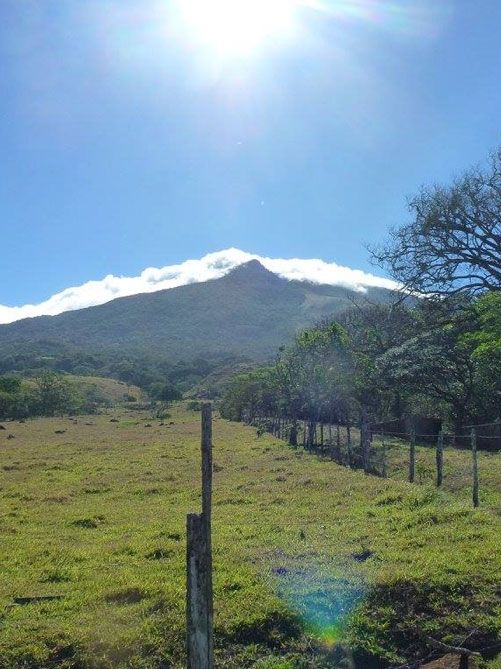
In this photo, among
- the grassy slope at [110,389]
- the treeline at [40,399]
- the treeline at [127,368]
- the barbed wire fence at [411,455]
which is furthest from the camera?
the treeline at [127,368]

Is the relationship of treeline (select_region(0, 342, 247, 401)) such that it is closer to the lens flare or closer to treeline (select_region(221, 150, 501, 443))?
treeline (select_region(221, 150, 501, 443))

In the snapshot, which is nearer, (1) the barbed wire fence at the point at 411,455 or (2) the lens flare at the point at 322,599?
(2) the lens flare at the point at 322,599

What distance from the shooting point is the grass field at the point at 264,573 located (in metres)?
7.59

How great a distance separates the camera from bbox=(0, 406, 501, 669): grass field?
24.9 feet

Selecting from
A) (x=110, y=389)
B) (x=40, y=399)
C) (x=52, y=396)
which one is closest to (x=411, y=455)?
(x=52, y=396)

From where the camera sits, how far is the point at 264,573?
9875mm

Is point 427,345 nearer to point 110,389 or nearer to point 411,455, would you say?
point 411,455

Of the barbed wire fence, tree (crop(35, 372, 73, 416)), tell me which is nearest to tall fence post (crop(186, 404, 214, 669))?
the barbed wire fence

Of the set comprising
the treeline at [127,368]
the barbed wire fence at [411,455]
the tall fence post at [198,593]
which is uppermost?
the treeline at [127,368]

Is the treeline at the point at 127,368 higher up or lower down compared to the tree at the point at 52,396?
higher up

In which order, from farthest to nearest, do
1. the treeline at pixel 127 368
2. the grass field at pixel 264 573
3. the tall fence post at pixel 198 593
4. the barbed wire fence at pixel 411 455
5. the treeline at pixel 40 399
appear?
the treeline at pixel 127 368 < the treeline at pixel 40 399 < the barbed wire fence at pixel 411 455 < the grass field at pixel 264 573 < the tall fence post at pixel 198 593

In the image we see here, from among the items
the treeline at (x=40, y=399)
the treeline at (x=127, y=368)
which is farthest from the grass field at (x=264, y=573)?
the treeline at (x=127, y=368)

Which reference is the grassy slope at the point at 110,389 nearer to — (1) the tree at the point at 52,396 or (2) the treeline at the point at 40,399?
(2) the treeline at the point at 40,399

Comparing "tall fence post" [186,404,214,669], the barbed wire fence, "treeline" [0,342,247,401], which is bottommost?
the barbed wire fence
